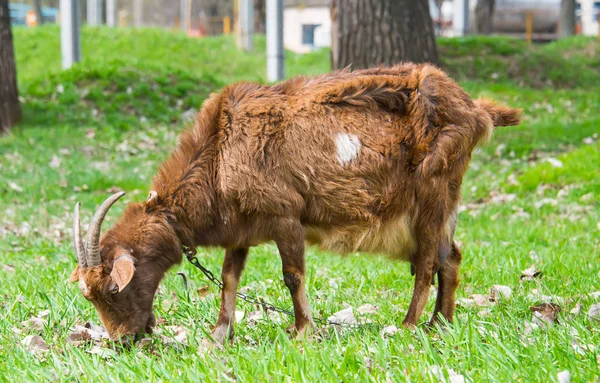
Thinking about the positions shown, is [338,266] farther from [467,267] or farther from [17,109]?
[17,109]

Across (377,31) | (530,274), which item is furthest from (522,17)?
(530,274)

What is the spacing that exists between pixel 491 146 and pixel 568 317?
307 inches

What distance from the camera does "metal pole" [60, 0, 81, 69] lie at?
17.0 m

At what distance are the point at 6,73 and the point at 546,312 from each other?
10880mm

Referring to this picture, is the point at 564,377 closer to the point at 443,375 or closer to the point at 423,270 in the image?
the point at 443,375

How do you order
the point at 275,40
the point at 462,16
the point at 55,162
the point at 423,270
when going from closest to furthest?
1. the point at 423,270
2. the point at 55,162
3. the point at 275,40
4. the point at 462,16

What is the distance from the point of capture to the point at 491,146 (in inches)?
489

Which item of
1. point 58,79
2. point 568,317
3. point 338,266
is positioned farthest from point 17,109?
point 568,317

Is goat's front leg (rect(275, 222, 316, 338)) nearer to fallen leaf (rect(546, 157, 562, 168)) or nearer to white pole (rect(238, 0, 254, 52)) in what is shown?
fallen leaf (rect(546, 157, 562, 168))

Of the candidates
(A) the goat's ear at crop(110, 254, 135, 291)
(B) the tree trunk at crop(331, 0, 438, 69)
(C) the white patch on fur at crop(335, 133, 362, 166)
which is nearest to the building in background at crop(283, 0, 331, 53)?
(B) the tree trunk at crop(331, 0, 438, 69)

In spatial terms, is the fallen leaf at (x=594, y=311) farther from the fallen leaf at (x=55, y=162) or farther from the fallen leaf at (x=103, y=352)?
the fallen leaf at (x=55, y=162)

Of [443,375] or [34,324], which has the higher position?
[443,375]

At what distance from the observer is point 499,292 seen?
5582 millimetres

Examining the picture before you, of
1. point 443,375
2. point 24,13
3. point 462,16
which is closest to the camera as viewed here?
point 443,375
